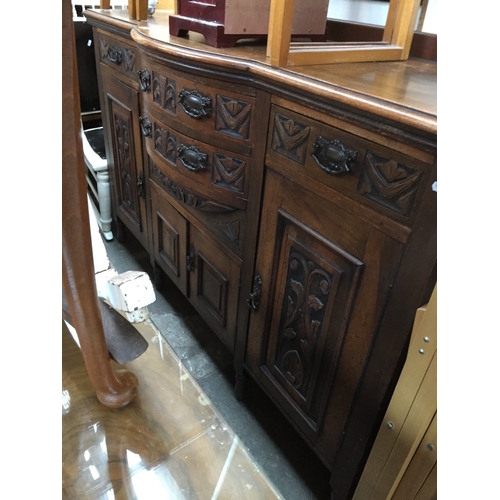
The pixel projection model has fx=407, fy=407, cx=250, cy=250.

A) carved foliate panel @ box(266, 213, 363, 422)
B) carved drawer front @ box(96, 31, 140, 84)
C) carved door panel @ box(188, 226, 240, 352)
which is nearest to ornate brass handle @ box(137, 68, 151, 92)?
carved drawer front @ box(96, 31, 140, 84)

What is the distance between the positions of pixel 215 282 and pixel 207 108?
481mm

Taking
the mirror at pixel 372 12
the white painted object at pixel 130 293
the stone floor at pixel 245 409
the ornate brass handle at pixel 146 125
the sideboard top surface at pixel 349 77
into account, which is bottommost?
the stone floor at pixel 245 409

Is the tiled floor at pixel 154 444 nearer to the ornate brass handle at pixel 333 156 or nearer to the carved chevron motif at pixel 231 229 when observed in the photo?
the carved chevron motif at pixel 231 229

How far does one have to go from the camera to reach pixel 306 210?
2.40 feet

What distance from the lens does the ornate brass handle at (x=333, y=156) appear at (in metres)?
0.61

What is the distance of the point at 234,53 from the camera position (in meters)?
0.83

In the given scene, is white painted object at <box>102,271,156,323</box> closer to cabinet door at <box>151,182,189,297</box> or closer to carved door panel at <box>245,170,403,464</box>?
carved door panel at <box>245,170,403,464</box>

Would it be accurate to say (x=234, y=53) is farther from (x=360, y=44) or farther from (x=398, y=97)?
(x=398, y=97)

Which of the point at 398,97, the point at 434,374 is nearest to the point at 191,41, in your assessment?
the point at 398,97

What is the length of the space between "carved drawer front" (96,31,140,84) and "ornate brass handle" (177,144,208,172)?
1.31 ft

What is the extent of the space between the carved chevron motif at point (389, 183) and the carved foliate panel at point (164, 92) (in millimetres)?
534

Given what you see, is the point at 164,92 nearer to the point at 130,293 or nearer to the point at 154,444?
the point at 130,293

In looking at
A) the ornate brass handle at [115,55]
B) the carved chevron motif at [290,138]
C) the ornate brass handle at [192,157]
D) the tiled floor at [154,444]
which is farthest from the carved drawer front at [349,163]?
the ornate brass handle at [115,55]

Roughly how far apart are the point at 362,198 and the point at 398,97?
0.49ft
